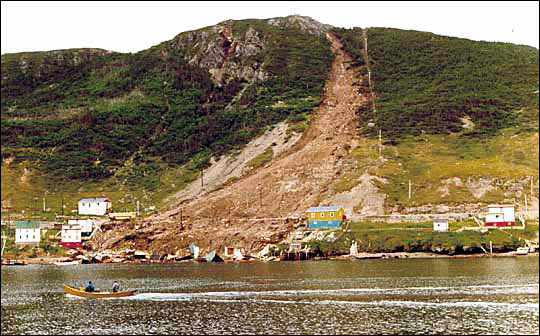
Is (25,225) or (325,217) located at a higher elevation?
(25,225)

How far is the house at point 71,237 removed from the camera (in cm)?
17888

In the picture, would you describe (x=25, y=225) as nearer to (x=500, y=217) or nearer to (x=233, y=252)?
(x=233, y=252)

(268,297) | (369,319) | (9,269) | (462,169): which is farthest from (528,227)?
(9,269)

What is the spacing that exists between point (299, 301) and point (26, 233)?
107m

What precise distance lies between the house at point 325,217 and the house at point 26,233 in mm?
59791

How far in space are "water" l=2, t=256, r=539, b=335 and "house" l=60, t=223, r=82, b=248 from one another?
45.3 m

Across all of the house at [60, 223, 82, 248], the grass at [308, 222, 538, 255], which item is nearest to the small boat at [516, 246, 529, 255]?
the grass at [308, 222, 538, 255]

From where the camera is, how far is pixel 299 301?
8638cm

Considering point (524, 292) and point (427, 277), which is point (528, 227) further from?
point (524, 292)

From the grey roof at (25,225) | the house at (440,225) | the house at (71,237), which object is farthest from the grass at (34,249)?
the house at (440,225)

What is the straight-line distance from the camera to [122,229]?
185750mm

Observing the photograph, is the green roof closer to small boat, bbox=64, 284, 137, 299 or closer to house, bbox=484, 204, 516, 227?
small boat, bbox=64, 284, 137, 299

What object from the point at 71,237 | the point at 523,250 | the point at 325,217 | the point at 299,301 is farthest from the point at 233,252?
the point at 299,301

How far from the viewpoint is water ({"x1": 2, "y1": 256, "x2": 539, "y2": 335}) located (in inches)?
2776
